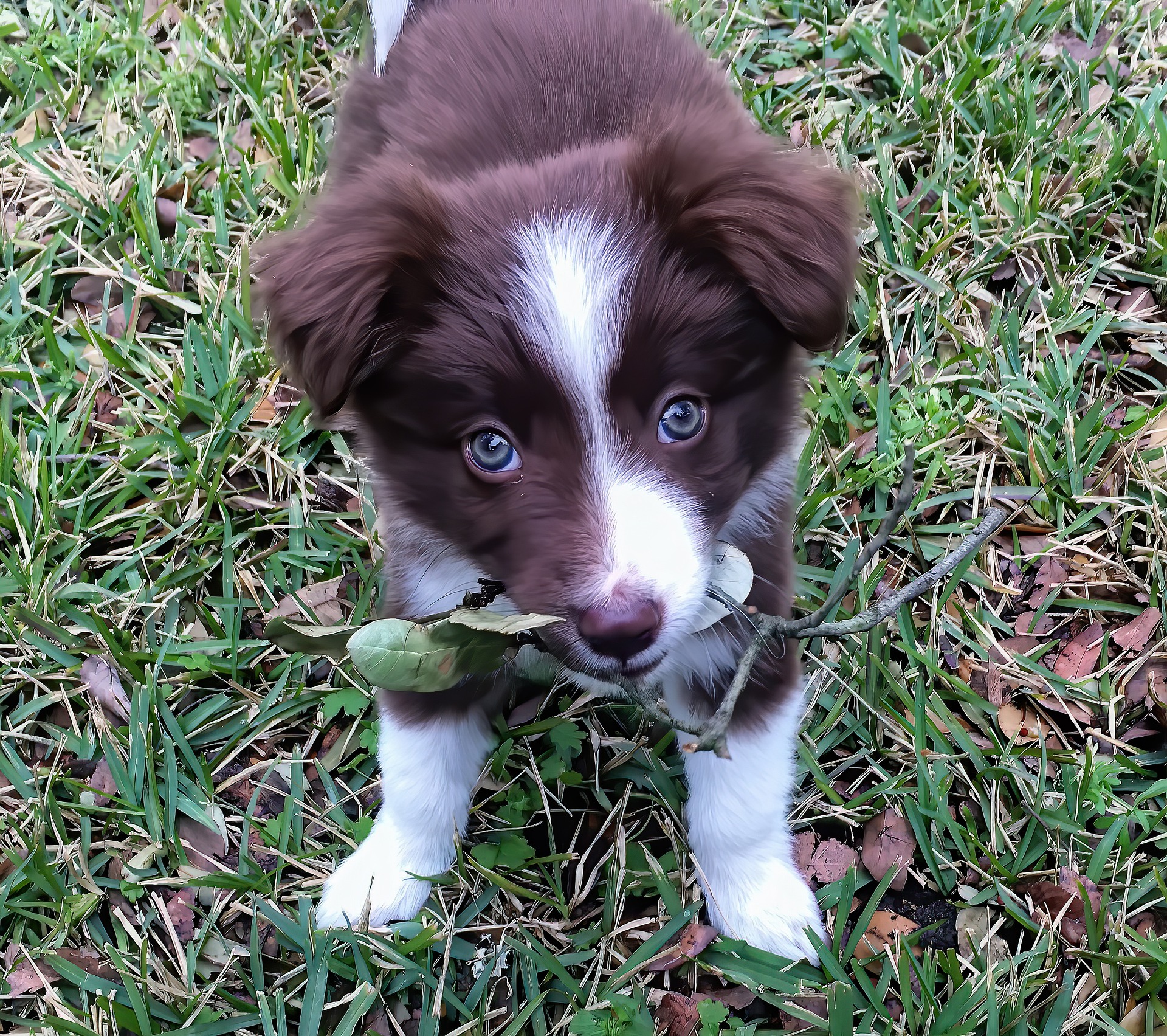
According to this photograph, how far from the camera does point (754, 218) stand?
1877 mm

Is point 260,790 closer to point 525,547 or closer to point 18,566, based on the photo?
point 18,566

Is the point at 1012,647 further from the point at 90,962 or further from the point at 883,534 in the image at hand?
the point at 90,962

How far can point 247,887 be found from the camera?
2625 mm

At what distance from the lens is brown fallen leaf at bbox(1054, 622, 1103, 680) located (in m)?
2.90

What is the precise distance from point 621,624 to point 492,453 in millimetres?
427

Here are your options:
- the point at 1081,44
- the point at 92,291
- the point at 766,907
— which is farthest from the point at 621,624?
the point at 1081,44

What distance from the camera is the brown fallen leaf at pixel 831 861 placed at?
2.67 m

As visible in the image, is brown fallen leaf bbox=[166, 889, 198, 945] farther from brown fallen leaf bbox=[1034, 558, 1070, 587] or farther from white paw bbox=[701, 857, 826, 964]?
brown fallen leaf bbox=[1034, 558, 1070, 587]

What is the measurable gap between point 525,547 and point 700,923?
127 centimetres

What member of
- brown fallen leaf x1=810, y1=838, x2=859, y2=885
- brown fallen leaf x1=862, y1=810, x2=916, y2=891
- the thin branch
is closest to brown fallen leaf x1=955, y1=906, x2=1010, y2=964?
brown fallen leaf x1=862, y1=810, x2=916, y2=891

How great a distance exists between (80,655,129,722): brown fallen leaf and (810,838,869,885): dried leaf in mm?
1907

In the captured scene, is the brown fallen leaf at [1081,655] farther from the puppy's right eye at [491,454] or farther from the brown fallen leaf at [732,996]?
the puppy's right eye at [491,454]

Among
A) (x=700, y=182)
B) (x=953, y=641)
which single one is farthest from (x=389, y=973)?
(x=700, y=182)

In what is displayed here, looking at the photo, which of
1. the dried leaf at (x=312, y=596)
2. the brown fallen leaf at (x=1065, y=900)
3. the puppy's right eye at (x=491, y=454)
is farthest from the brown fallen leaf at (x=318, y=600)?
the brown fallen leaf at (x=1065, y=900)
